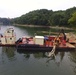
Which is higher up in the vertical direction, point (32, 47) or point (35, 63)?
point (32, 47)

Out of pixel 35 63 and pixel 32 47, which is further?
pixel 32 47

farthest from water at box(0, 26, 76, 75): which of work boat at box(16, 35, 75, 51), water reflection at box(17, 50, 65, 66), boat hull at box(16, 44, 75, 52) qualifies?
work boat at box(16, 35, 75, 51)

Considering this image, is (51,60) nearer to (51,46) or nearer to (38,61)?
(38,61)

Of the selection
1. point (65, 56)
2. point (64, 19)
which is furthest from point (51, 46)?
point (64, 19)

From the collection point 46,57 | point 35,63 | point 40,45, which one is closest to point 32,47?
point 40,45

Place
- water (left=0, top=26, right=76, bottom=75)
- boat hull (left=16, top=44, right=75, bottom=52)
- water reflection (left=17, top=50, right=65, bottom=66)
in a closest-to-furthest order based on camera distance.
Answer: water (left=0, top=26, right=76, bottom=75), water reflection (left=17, top=50, right=65, bottom=66), boat hull (left=16, top=44, right=75, bottom=52)

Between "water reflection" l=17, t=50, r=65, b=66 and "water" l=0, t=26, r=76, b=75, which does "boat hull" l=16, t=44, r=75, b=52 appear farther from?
"water" l=0, t=26, r=76, b=75

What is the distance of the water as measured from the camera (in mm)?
31297

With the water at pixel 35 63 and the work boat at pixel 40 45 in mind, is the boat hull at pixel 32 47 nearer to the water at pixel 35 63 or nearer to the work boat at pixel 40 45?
the work boat at pixel 40 45

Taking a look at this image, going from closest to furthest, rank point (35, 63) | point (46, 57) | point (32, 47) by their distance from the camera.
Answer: point (35, 63), point (46, 57), point (32, 47)

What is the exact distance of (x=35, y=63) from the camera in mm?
35875

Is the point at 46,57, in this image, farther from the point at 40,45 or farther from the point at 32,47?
the point at 32,47

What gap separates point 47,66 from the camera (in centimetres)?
3438

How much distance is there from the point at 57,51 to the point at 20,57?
10.6 meters
